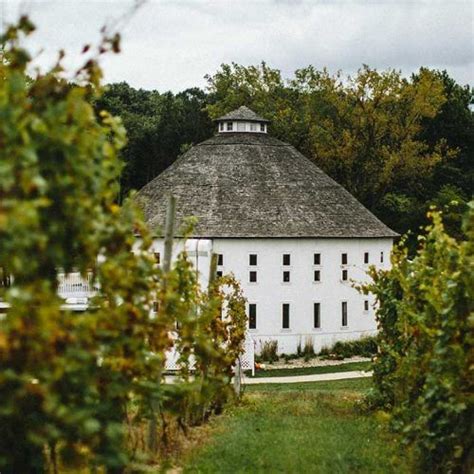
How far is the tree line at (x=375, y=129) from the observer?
63.6 m

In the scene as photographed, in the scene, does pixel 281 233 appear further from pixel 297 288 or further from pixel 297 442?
pixel 297 442

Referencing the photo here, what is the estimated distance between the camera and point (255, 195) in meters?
54.1

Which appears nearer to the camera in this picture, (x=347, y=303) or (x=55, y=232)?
(x=55, y=232)

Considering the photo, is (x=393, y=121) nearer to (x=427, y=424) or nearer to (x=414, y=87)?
(x=414, y=87)

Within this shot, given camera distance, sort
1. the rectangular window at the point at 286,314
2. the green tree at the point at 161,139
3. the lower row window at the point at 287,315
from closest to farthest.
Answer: the lower row window at the point at 287,315 → the rectangular window at the point at 286,314 → the green tree at the point at 161,139

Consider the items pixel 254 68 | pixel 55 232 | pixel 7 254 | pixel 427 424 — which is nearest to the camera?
pixel 7 254

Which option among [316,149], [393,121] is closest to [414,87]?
[393,121]

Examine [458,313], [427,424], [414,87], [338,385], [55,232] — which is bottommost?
[338,385]

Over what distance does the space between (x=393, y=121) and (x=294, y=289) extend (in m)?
18.9

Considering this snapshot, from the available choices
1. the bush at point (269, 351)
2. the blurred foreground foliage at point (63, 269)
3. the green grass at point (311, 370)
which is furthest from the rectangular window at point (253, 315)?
the blurred foreground foliage at point (63, 269)

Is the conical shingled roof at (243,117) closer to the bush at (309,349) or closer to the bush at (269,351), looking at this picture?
the bush at (309,349)

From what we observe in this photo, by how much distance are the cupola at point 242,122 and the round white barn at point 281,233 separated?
1.94 m

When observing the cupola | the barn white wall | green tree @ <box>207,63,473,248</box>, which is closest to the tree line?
green tree @ <box>207,63,473,248</box>

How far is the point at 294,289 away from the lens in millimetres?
50312
